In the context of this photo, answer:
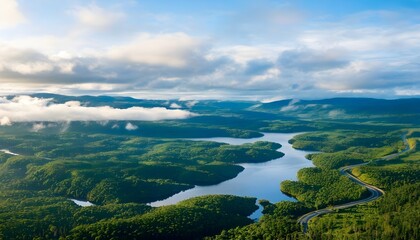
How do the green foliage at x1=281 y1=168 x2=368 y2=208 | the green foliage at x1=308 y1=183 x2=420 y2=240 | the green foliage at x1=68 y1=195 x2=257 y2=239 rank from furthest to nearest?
1. the green foliage at x1=281 y1=168 x2=368 y2=208
2. the green foliage at x1=68 y1=195 x2=257 y2=239
3. the green foliage at x1=308 y1=183 x2=420 y2=240

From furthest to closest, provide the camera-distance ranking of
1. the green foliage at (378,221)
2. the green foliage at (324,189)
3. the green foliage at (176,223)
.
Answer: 1. the green foliage at (324,189)
2. the green foliage at (176,223)
3. the green foliage at (378,221)

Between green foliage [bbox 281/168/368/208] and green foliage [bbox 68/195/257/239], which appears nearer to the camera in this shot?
green foliage [bbox 68/195/257/239]

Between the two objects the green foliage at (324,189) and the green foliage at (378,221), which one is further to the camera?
the green foliage at (324,189)

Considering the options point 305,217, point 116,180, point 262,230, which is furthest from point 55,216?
point 305,217

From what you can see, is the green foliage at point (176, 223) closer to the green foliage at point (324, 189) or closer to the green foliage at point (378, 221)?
the green foliage at point (378, 221)

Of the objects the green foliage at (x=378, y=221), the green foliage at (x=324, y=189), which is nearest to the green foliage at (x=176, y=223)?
the green foliage at (x=378, y=221)

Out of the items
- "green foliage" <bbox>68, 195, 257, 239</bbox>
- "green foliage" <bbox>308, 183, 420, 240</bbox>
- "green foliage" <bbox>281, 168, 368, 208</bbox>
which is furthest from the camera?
"green foliage" <bbox>281, 168, 368, 208</bbox>

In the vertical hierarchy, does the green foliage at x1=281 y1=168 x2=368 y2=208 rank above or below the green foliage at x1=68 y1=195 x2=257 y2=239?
above

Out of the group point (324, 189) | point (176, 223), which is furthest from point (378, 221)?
point (176, 223)

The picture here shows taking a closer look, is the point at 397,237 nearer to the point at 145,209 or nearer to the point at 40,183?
the point at 145,209

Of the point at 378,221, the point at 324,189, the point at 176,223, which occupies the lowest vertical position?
the point at 176,223

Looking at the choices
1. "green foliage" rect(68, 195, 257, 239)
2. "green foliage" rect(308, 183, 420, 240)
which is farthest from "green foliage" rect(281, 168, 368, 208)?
"green foliage" rect(68, 195, 257, 239)

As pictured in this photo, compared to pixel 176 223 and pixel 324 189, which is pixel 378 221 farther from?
pixel 176 223

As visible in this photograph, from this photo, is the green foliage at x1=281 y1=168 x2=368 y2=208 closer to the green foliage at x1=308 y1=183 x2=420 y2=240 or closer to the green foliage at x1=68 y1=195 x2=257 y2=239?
the green foliage at x1=308 y1=183 x2=420 y2=240
